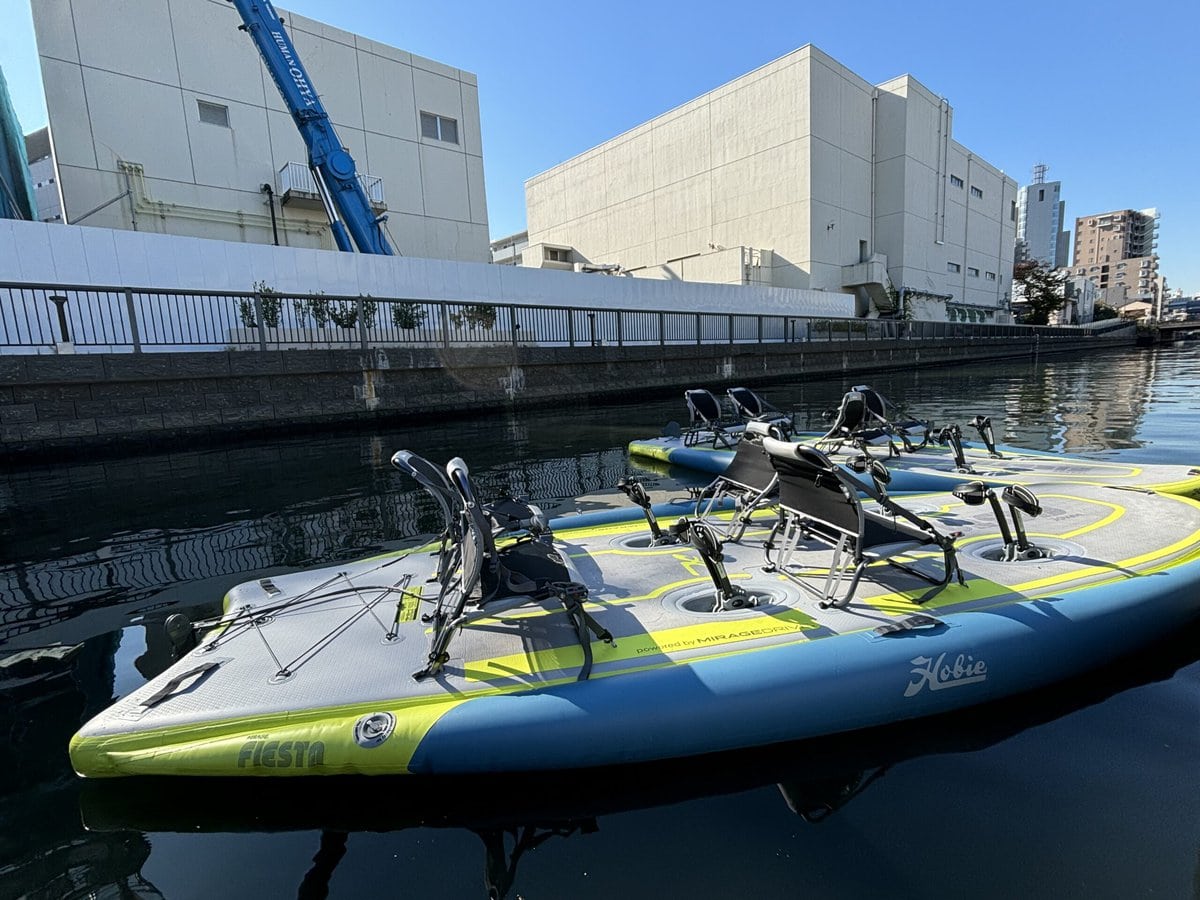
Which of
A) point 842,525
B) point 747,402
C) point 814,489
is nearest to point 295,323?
point 747,402

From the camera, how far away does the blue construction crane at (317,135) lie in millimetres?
19062

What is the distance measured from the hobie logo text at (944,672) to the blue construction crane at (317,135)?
2197cm

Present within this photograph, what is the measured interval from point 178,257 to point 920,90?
4958 cm

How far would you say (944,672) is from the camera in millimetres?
3039

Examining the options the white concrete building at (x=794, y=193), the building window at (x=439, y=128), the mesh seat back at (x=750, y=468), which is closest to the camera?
the mesh seat back at (x=750, y=468)

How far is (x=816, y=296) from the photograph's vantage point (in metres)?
35.2

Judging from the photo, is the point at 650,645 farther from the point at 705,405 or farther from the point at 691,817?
the point at 705,405

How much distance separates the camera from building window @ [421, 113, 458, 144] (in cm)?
2647

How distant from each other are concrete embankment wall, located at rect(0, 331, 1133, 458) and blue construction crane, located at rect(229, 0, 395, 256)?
761cm

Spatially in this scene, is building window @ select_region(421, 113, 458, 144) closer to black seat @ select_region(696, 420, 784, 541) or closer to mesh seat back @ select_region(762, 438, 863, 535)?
black seat @ select_region(696, 420, 784, 541)

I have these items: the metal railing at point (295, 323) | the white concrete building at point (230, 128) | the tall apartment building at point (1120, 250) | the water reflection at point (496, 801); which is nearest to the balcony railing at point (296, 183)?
the white concrete building at point (230, 128)

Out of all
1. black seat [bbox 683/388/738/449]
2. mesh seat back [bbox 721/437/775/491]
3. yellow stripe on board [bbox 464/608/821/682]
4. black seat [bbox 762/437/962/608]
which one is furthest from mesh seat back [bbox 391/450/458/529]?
black seat [bbox 683/388/738/449]

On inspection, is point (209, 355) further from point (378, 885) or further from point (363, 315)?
point (378, 885)

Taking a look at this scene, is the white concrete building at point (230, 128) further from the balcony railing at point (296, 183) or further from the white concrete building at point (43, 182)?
the white concrete building at point (43, 182)
